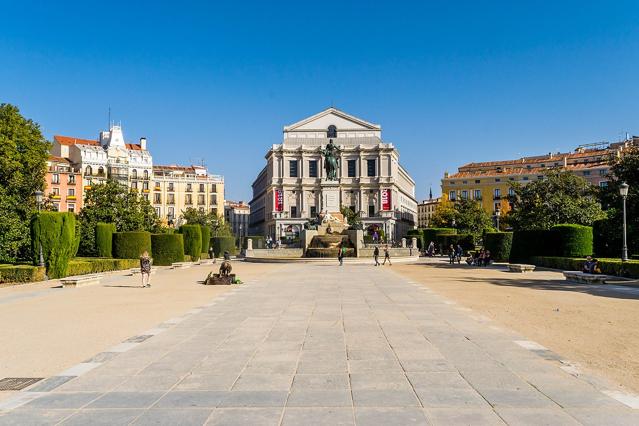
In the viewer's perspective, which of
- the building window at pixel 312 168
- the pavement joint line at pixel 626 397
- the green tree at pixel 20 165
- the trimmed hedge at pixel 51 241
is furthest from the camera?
the building window at pixel 312 168

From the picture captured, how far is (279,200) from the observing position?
11112 centimetres

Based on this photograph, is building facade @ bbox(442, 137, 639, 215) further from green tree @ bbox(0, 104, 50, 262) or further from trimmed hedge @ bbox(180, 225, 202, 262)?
green tree @ bbox(0, 104, 50, 262)

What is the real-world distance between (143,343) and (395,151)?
106952 millimetres

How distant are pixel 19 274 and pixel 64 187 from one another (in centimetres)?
6775

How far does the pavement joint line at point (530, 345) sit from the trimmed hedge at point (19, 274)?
23.6 meters

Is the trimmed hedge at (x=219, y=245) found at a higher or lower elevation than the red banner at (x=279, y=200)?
lower

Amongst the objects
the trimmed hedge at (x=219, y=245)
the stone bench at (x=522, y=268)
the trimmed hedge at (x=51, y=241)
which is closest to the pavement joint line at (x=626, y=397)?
the stone bench at (x=522, y=268)

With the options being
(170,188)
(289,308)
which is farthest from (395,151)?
(289,308)

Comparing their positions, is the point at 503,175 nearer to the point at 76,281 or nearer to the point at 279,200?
the point at 279,200

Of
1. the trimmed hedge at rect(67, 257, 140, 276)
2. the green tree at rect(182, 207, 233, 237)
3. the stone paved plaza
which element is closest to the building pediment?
the green tree at rect(182, 207, 233, 237)

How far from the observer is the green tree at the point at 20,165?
34312 millimetres

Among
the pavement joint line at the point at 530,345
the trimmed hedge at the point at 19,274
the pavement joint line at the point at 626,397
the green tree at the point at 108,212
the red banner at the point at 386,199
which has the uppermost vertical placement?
the red banner at the point at 386,199

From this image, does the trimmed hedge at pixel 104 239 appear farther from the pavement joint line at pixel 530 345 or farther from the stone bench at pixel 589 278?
the pavement joint line at pixel 530 345

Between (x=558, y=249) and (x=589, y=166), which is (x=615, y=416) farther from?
(x=589, y=166)
